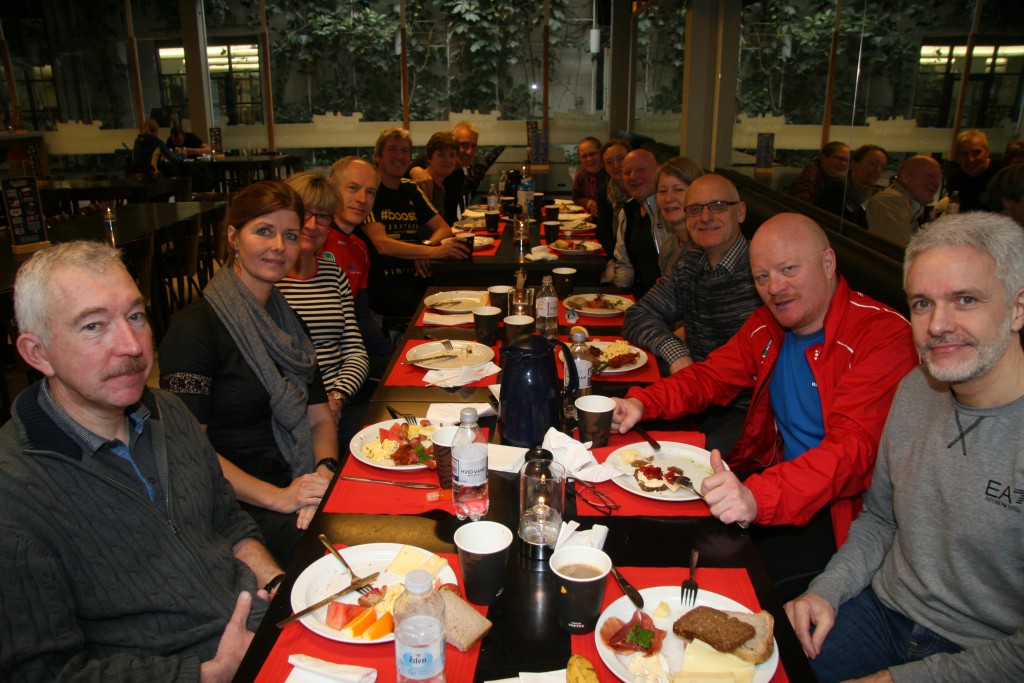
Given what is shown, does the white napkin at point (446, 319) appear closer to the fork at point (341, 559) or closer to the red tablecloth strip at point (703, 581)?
the fork at point (341, 559)

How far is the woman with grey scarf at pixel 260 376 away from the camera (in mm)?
1943

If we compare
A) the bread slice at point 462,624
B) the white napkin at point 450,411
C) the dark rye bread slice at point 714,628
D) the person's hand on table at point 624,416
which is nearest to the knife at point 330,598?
the bread slice at point 462,624

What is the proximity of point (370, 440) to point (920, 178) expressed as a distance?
2.29 metres

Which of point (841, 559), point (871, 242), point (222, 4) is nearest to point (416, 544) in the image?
point (841, 559)

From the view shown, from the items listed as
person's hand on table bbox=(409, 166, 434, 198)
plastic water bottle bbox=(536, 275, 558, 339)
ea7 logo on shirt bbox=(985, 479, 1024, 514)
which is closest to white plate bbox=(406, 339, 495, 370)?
plastic water bottle bbox=(536, 275, 558, 339)

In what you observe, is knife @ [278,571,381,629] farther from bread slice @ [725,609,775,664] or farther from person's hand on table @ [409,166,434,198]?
person's hand on table @ [409,166,434,198]

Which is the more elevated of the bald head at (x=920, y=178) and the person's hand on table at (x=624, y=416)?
the bald head at (x=920, y=178)

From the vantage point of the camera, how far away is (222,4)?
33.8ft

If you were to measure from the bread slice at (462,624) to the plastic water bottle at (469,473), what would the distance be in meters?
0.31

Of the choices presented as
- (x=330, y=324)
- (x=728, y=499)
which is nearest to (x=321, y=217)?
(x=330, y=324)

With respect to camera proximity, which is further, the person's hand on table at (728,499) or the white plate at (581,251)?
the white plate at (581,251)

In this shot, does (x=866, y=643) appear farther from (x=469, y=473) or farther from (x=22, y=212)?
(x=22, y=212)

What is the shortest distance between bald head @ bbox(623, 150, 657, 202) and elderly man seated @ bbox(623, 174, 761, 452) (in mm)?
1198

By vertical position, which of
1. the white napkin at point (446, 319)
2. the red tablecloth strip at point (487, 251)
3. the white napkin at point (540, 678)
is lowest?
the white napkin at point (540, 678)
